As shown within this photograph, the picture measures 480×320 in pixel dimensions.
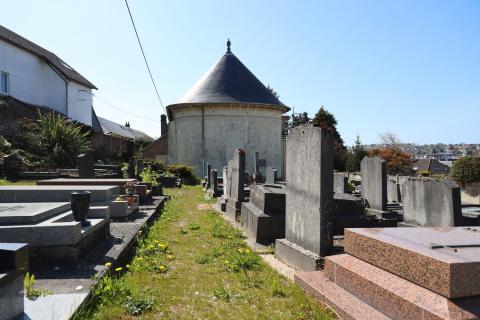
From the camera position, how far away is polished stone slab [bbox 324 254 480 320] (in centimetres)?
294

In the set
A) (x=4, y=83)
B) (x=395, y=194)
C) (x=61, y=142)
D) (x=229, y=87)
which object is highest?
(x=229, y=87)

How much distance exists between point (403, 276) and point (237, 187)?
7450mm

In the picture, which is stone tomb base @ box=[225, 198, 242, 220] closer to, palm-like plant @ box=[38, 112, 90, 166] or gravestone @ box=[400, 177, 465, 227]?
gravestone @ box=[400, 177, 465, 227]

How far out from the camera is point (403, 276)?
346 cm

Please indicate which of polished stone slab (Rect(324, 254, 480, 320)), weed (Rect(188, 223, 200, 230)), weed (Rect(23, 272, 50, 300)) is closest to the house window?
weed (Rect(188, 223, 200, 230))

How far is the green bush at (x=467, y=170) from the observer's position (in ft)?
54.8

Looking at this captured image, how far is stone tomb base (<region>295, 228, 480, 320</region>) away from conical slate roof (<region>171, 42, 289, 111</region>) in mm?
25906

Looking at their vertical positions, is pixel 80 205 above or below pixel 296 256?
above

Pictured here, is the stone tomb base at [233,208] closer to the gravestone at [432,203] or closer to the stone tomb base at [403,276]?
the gravestone at [432,203]

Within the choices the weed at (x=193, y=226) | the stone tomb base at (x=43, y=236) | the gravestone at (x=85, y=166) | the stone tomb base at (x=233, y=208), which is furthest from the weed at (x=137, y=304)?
the gravestone at (x=85, y=166)

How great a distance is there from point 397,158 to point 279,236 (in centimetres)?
3929

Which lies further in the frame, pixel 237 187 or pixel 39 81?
pixel 39 81

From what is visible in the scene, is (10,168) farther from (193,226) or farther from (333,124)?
(333,124)

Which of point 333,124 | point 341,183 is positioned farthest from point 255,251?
point 333,124
